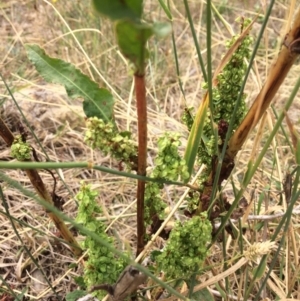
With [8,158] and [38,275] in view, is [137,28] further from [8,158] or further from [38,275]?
[8,158]

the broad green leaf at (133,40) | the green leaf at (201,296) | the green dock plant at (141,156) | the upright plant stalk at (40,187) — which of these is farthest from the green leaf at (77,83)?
the green leaf at (201,296)

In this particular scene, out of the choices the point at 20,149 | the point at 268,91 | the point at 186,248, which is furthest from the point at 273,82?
the point at 20,149

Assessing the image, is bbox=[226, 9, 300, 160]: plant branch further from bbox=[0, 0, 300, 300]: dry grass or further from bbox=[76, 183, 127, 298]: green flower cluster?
bbox=[76, 183, 127, 298]: green flower cluster

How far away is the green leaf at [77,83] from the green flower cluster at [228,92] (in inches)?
5.7

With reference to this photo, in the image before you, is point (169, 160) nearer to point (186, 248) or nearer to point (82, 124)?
point (186, 248)

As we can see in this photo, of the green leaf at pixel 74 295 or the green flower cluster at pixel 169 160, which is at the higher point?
the green flower cluster at pixel 169 160

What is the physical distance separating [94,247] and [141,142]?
20cm

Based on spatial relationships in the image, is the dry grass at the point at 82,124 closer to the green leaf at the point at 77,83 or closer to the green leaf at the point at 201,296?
the green leaf at the point at 201,296

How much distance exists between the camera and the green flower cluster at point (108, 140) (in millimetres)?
547

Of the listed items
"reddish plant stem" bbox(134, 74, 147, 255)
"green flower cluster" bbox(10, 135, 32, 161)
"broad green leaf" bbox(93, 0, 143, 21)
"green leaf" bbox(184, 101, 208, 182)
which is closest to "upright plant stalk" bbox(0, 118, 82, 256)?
"green flower cluster" bbox(10, 135, 32, 161)

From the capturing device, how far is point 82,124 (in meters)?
1.44

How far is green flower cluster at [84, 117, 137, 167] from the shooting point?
0.55 meters

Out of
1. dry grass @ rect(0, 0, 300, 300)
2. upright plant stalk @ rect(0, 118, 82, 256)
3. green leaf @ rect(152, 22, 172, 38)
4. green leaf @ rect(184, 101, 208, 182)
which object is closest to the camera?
green leaf @ rect(152, 22, 172, 38)

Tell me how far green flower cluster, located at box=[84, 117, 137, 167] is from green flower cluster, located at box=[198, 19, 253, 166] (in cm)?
13
